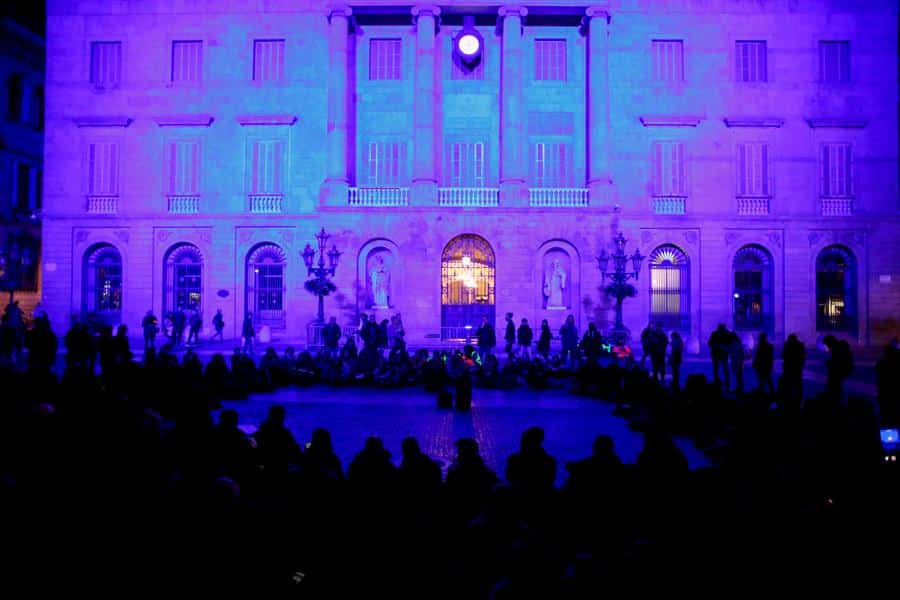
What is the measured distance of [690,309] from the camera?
2648cm

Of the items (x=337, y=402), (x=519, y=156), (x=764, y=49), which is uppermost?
(x=764, y=49)

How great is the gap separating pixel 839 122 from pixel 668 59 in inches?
321

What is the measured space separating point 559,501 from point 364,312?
21.1 meters

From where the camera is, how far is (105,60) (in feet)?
90.3

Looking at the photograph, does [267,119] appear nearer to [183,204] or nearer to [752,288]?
[183,204]

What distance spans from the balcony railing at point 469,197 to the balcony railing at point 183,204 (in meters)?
11.4

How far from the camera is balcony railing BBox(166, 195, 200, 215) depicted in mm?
27062

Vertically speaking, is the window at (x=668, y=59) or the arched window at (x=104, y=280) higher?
the window at (x=668, y=59)

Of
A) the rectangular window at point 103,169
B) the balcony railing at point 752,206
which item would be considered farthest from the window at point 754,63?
the rectangular window at point 103,169

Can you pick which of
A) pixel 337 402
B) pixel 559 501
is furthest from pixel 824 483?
pixel 337 402

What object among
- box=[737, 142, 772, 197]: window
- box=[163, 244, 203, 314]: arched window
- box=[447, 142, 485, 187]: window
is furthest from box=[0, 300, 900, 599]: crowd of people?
box=[737, 142, 772, 197]: window

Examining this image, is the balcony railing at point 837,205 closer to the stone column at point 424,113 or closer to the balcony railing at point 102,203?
the stone column at point 424,113

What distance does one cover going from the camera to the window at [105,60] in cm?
2747

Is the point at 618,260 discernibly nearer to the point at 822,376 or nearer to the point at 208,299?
the point at 822,376
